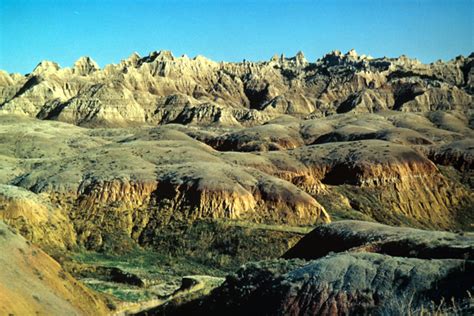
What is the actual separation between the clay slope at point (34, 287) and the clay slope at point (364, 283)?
6.96 metres

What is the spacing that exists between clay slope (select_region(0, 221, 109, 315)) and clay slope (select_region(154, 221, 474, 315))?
6963mm

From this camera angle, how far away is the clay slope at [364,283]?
2655cm

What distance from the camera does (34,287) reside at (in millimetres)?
35188

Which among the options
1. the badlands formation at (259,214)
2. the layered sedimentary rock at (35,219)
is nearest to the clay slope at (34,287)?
the badlands formation at (259,214)

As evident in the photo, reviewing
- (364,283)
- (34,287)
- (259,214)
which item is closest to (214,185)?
(259,214)

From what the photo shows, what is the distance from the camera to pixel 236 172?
81.1m

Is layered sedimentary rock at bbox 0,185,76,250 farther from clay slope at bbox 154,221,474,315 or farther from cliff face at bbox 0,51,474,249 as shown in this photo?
clay slope at bbox 154,221,474,315

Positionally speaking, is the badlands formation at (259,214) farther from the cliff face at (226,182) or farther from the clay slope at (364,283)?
the cliff face at (226,182)

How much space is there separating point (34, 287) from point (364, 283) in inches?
669

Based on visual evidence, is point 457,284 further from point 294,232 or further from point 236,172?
point 236,172

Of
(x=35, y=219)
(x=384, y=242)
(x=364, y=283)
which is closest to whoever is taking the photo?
(x=364, y=283)

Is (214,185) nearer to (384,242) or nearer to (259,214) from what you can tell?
(259,214)

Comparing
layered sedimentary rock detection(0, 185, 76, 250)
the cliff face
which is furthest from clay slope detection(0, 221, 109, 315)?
the cliff face

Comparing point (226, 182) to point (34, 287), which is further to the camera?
point (226, 182)
